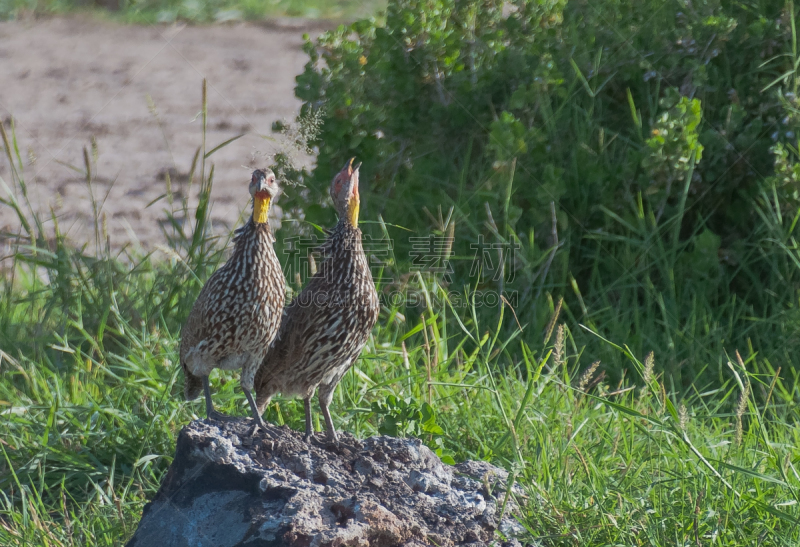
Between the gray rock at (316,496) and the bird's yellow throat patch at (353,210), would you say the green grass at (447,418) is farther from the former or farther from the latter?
the bird's yellow throat patch at (353,210)

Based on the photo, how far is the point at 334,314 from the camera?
11.3 ft

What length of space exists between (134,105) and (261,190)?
23.8 ft

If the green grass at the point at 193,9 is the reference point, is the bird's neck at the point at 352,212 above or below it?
below

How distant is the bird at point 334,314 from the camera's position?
3.44 meters

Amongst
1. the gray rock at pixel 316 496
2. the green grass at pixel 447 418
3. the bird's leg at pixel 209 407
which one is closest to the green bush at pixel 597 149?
the green grass at pixel 447 418

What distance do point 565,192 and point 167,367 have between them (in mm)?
2321

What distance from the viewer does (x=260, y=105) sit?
31.8 ft

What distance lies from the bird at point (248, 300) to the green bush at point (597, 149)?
1.25m

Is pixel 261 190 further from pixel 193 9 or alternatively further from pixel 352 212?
pixel 193 9

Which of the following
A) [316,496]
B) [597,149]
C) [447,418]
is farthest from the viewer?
[597,149]

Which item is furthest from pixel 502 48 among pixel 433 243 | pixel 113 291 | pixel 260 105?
pixel 260 105

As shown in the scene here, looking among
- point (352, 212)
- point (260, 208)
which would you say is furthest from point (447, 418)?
point (260, 208)

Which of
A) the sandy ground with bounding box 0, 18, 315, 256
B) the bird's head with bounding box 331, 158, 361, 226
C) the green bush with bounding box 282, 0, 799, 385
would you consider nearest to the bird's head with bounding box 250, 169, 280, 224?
the bird's head with bounding box 331, 158, 361, 226

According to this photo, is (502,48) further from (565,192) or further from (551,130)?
(565,192)
